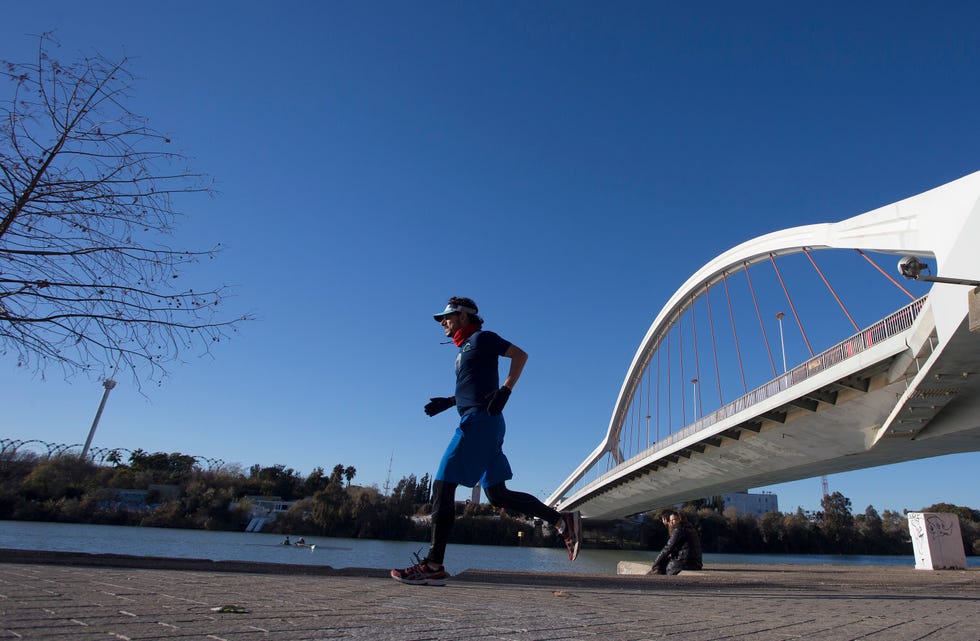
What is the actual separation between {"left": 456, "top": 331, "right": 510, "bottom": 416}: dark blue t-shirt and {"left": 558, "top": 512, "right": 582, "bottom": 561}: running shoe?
1.21 meters

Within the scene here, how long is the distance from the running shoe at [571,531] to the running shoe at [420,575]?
0.98 meters

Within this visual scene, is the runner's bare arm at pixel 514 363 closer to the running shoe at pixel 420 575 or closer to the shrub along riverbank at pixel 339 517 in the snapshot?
the running shoe at pixel 420 575

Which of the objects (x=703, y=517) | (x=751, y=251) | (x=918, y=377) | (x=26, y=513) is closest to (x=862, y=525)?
(x=703, y=517)

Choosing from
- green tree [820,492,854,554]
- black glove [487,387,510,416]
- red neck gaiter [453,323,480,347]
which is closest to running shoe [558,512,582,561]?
black glove [487,387,510,416]

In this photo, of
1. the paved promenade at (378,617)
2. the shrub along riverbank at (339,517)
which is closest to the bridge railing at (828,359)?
the paved promenade at (378,617)

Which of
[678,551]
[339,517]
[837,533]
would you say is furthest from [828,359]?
[837,533]

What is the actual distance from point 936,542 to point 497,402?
15.0m

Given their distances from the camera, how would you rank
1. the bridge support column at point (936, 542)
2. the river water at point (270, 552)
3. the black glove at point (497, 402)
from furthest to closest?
the river water at point (270, 552)
the bridge support column at point (936, 542)
the black glove at point (497, 402)

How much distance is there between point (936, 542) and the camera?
42.4 ft

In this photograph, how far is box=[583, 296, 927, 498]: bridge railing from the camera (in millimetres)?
13047

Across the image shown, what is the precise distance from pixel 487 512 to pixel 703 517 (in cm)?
2486

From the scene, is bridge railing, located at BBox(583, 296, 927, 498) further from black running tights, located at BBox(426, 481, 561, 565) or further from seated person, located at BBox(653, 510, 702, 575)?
black running tights, located at BBox(426, 481, 561, 565)

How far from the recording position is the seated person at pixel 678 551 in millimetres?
9133

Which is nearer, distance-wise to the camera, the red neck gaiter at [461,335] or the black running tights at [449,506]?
the black running tights at [449,506]
